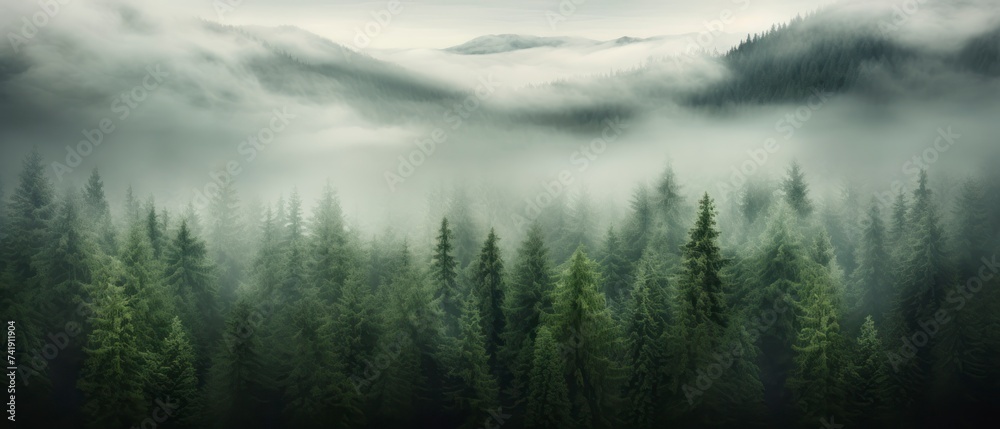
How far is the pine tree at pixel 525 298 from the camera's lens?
157 feet

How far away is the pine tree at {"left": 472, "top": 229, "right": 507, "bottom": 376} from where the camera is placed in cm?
4872

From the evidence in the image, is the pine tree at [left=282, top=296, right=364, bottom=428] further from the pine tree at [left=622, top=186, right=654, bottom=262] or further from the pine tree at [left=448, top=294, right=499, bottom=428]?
the pine tree at [left=622, top=186, right=654, bottom=262]

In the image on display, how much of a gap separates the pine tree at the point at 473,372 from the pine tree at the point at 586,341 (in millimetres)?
4506

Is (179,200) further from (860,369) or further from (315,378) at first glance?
(860,369)

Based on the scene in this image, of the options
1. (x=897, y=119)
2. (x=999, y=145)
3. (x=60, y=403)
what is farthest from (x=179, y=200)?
(x=897, y=119)

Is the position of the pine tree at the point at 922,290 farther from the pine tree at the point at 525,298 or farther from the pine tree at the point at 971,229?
the pine tree at the point at 525,298

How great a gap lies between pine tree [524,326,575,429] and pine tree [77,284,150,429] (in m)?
22.5

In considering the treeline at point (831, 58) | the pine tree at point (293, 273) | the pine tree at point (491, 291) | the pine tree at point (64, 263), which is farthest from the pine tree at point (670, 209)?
the treeline at point (831, 58)

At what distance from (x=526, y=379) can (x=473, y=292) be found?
6274mm

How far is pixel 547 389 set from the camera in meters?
43.3

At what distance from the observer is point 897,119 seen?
156 meters

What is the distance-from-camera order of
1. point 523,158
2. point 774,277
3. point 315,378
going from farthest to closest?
point 523,158
point 774,277
point 315,378

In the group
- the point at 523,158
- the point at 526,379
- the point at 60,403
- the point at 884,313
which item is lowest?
the point at 60,403

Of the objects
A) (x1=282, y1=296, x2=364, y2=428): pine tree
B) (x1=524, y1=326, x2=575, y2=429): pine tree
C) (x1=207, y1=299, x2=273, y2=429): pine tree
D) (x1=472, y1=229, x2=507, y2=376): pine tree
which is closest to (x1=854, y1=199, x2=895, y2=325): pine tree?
(x1=524, y1=326, x2=575, y2=429): pine tree
